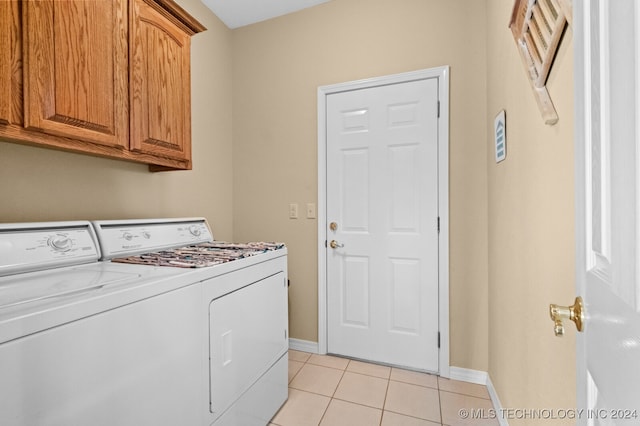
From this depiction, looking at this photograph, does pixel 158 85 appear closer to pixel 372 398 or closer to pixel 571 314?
pixel 571 314

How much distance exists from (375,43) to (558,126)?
5.52ft

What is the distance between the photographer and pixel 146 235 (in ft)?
5.24

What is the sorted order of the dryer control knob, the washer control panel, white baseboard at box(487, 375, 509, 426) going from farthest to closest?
white baseboard at box(487, 375, 509, 426), the washer control panel, the dryer control knob

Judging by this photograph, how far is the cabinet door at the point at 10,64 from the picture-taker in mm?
940

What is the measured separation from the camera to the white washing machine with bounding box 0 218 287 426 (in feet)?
2.21

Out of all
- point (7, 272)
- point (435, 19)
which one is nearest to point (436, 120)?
point (435, 19)

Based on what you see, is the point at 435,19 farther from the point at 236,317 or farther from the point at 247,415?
the point at 247,415

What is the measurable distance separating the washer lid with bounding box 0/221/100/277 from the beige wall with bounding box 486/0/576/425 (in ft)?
5.97

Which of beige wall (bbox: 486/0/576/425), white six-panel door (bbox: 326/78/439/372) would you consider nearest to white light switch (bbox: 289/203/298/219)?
white six-panel door (bbox: 326/78/439/372)

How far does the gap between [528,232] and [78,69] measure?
6.38 feet

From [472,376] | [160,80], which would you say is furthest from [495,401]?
[160,80]

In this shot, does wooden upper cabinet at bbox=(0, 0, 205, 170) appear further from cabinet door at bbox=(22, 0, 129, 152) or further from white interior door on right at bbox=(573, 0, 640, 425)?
white interior door on right at bbox=(573, 0, 640, 425)

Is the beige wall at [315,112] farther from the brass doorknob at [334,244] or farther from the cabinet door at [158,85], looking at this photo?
the cabinet door at [158,85]

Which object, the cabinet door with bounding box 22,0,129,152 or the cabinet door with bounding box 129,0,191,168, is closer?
the cabinet door with bounding box 22,0,129,152
